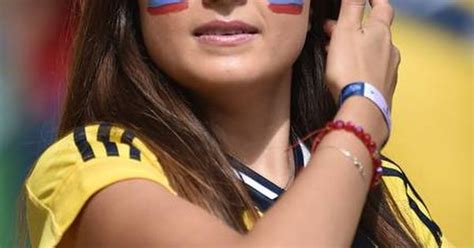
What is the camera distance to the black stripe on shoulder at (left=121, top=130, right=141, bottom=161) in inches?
53.1

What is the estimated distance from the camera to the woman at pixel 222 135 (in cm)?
123

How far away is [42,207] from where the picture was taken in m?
1.37

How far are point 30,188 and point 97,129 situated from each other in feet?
0.40

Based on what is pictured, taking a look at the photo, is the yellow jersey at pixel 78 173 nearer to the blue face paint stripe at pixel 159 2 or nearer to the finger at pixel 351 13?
the blue face paint stripe at pixel 159 2

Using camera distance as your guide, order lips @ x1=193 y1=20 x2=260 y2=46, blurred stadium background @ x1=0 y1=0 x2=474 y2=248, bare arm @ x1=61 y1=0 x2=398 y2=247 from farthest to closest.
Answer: blurred stadium background @ x1=0 y1=0 x2=474 y2=248 < lips @ x1=193 y1=20 x2=260 y2=46 < bare arm @ x1=61 y1=0 x2=398 y2=247

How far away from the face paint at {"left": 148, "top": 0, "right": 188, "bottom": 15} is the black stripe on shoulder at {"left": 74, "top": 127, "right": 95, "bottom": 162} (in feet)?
0.70

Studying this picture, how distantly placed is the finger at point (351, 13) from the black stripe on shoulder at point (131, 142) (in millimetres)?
374

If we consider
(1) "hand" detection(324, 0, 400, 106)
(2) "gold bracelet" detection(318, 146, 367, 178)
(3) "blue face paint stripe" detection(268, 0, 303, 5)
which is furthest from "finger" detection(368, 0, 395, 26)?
(2) "gold bracelet" detection(318, 146, 367, 178)

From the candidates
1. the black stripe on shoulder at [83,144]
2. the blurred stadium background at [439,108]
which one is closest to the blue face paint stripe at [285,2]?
the black stripe on shoulder at [83,144]

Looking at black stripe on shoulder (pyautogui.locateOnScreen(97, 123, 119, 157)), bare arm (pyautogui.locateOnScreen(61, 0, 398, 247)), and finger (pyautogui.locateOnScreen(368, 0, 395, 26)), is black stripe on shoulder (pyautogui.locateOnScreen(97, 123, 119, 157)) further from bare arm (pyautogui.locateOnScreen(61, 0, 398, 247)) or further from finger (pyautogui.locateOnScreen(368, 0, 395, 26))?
finger (pyautogui.locateOnScreen(368, 0, 395, 26))

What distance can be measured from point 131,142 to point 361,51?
14.3 inches

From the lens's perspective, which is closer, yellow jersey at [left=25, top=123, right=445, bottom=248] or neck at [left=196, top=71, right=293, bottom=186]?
yellow jersey at [left=25, top=123, right=445, bottom=248]

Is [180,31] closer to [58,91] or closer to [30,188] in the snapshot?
[30,188]

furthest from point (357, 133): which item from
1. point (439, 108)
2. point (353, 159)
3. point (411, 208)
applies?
point (439, 108)
